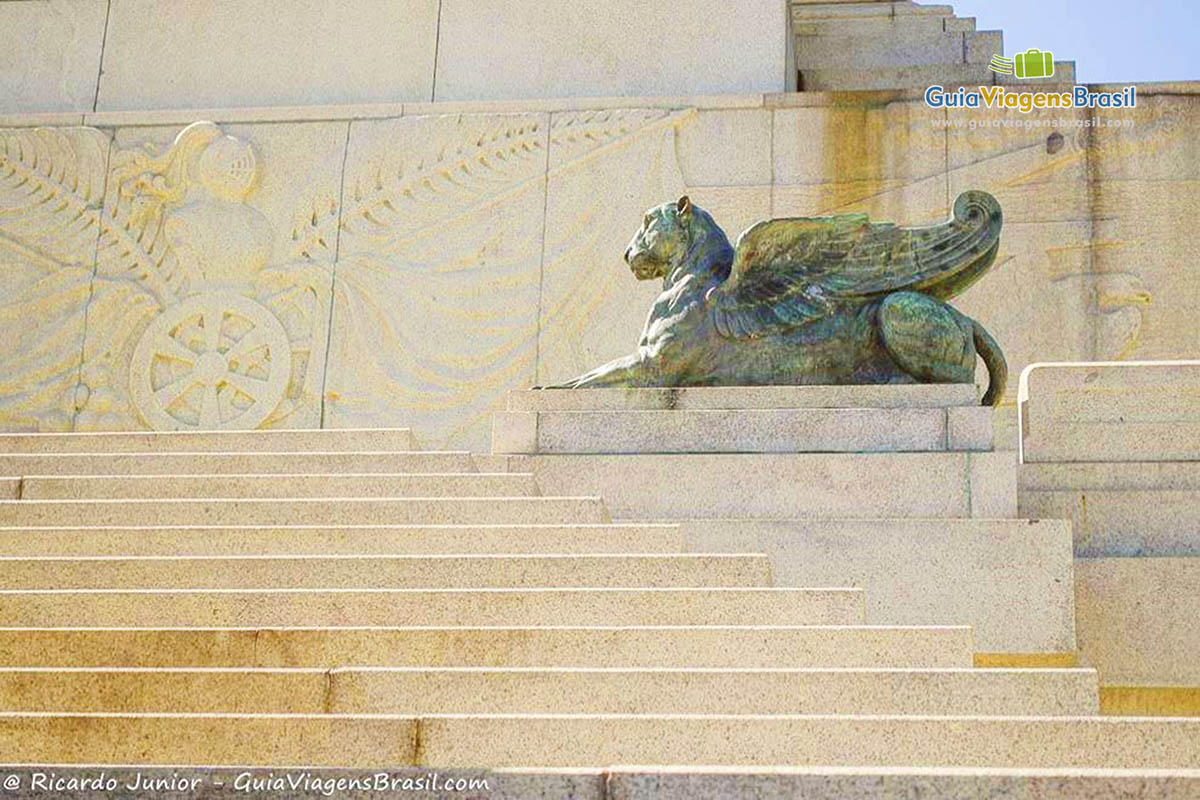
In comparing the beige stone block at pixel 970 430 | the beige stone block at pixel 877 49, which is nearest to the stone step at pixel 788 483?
the beige stone block at pixel 970 430

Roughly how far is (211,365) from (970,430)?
22.3ft

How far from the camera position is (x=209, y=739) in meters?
5.29

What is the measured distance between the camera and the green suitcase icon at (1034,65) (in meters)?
14.1

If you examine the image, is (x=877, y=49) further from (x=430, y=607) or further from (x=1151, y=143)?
(x=430, y=607)

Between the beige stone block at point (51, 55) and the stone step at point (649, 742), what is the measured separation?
10.2 m

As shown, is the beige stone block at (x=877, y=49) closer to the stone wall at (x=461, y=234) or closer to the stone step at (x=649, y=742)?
the stone wall at (x=461, y=234)

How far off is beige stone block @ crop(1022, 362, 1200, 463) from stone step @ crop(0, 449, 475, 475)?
2940mm

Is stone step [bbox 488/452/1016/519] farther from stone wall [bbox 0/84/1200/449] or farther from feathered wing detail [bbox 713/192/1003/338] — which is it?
stone wall [bbox 0/84/1200/449]

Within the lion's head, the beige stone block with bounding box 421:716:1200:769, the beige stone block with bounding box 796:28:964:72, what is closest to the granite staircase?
the beige stone block with bounding box 421:716:1200:769

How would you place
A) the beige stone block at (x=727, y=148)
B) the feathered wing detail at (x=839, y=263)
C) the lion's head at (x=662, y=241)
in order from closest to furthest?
the feathered wing detail at (x=839, y=263) → the lion's head at (x=662, y=241) → the beige stone block at (x=727, y=148)

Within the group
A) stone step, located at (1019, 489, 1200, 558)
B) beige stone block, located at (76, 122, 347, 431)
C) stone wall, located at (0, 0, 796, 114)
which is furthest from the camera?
stone wall, located at (0, 0, 796, 114)

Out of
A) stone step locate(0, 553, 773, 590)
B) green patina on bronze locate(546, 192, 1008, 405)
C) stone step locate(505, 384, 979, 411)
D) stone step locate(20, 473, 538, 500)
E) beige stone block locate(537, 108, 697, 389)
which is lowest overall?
stone step locate(0, 553, 773, 590)

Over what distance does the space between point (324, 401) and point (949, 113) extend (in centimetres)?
524

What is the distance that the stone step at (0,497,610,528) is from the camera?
25.0 ft
